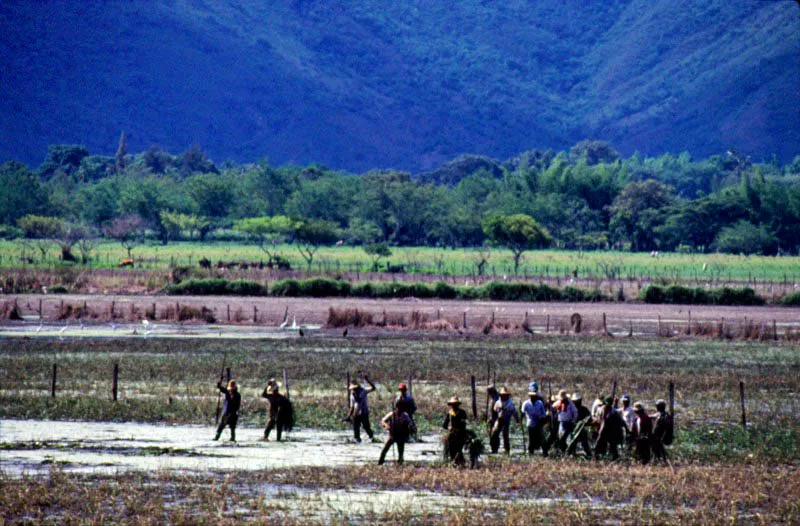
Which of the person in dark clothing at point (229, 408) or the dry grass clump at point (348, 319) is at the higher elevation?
the dry grass clump at point (348, 319)

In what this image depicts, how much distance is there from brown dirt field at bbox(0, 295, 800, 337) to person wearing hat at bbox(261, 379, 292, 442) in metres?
34.3

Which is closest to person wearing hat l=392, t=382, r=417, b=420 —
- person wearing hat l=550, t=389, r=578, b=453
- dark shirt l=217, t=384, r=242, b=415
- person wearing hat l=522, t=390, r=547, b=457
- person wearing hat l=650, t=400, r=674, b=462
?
person wearing hat l=522, t=390, r=547, b=457

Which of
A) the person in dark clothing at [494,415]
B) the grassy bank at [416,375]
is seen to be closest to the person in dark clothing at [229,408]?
the grassy bank at [416,375]

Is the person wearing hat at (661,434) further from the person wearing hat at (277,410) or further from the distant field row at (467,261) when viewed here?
the distant field row at (467,261)

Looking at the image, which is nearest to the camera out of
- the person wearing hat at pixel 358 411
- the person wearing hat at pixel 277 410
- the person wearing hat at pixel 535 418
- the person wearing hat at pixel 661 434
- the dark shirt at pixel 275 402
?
the person wearing hat at pixel 661 434

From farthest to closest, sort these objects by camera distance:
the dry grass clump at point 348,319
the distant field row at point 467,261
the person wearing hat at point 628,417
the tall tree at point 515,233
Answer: the tall tree at point 515,233, the distant field row at point 467,261, the dry grass clump at point 348,319, the person wearing hat at point 628,417

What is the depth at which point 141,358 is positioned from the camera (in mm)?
50812

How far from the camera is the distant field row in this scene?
105 metres

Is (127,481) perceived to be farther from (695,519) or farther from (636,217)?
(636,217)

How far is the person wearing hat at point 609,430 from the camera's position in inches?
1156

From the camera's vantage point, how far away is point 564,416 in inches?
1195

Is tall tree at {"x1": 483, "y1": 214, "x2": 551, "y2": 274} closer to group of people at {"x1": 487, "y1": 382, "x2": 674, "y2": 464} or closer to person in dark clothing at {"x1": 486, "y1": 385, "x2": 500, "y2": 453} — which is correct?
group of people at {"x1": 487, "y1": 382, "x2": 674, "y2": 464}

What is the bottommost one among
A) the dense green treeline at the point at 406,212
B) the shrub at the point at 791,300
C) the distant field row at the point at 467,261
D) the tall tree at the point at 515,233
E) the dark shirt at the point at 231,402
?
→ the dark shirt at the point at 231,402

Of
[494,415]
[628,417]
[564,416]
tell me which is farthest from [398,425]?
[628,417]
